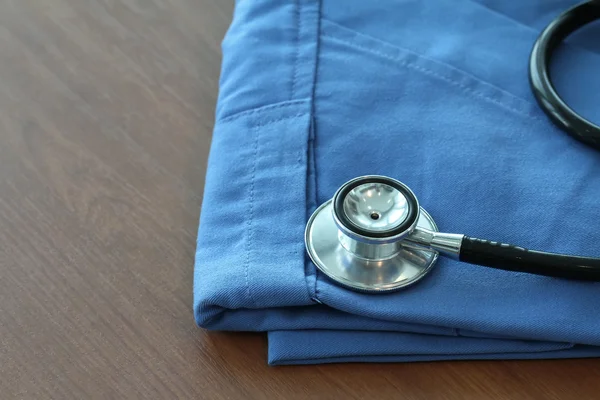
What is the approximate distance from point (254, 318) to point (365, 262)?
9 cm

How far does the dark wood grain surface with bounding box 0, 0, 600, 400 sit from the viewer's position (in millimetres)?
537

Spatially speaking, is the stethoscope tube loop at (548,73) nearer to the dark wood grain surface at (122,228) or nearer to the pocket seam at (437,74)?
the pocket seam at (437,74)

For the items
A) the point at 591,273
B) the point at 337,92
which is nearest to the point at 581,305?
the point at 591,273

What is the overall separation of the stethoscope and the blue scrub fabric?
0.01m

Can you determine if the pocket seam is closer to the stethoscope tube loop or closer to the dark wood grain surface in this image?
the stethoscope tube loop

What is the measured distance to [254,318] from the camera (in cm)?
55

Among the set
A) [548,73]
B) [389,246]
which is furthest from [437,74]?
[389,246]

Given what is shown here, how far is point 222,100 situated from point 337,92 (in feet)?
0.32

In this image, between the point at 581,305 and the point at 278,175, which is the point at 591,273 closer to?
the point at 581,305

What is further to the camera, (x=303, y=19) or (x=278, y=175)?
(x=303, y=19)

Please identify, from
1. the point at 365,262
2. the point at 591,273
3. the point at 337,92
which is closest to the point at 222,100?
the point at 337,92

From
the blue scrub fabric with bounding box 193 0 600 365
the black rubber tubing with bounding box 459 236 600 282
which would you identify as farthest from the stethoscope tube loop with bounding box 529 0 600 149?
the black rubber tubing with bounding box 459 236 600 282

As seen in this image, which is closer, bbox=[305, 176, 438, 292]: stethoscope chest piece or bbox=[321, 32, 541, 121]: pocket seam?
bbox=[305, 176, 438, 292]: stethoscope chest piece

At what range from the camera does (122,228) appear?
618 mm
